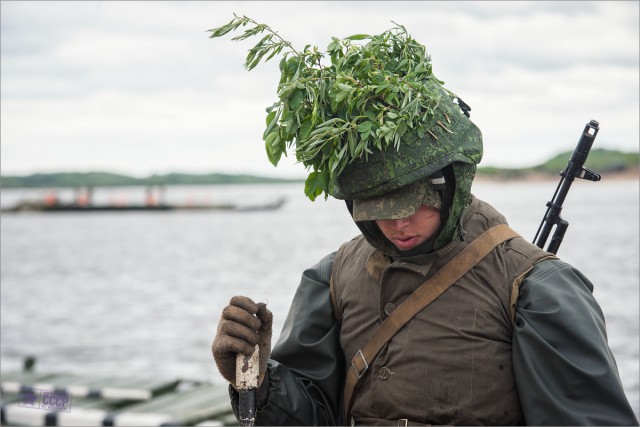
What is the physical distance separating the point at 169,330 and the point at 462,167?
18.3 meters

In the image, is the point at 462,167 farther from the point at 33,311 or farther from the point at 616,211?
the point at 616,211

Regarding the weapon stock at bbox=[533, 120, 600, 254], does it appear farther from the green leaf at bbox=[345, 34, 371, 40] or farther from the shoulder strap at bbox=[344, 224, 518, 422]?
the green leaf at bbox=[345, 34, 371, 40]

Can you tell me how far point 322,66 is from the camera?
11.2 feet

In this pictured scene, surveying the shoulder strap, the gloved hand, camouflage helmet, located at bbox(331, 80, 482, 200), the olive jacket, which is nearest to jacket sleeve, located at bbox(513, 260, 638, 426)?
the olive jacket

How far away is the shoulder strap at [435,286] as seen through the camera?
3406 millimetres

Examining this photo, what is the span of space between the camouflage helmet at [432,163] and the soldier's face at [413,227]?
5cm

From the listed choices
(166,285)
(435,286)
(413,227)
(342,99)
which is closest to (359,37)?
(342,99)

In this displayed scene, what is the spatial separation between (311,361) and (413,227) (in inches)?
33.0

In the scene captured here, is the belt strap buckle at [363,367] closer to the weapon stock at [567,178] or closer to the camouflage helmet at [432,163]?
the camouflage helmet at [432,163]

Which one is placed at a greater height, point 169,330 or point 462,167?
point 462,167

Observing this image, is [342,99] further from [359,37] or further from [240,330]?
[240,330]

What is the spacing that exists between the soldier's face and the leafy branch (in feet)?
0.96

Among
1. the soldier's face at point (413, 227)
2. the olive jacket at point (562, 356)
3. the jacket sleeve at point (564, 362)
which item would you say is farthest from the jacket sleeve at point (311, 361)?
the jacket sleeve at point (564, 362)

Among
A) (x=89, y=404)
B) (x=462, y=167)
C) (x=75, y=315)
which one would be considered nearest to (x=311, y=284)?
(x=462, y=167)
